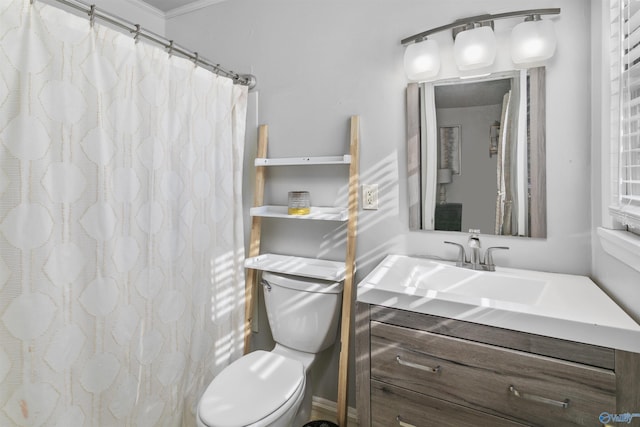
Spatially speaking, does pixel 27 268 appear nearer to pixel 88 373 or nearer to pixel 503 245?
pixel 88 373

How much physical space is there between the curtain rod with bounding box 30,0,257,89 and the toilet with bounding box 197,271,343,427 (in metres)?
1.14

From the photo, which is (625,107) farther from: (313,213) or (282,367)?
(282,367)

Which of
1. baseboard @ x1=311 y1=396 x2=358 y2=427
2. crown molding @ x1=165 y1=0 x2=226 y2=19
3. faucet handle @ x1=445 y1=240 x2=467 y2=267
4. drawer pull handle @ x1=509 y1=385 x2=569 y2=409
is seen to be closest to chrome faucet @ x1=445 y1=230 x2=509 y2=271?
faucet handle @ x1=445 y1=240 x2=467 y2=267

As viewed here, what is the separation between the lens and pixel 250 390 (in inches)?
53.2

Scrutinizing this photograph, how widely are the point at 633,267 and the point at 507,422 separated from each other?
0.58 meters

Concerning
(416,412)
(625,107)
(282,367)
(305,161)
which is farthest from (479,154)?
(282,367)

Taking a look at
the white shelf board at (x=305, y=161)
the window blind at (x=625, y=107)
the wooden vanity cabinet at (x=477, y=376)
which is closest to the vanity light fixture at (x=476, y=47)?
the window blind at (x=625, y=107)

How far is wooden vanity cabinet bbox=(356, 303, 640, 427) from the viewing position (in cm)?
92

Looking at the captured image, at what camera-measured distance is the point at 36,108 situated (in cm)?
106

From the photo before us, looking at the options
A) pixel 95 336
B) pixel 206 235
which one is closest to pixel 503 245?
pixel 206 235

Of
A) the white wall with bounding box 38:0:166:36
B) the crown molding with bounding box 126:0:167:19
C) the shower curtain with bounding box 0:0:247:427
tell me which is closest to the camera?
the shower curtain with bounding box 0:0:247:427

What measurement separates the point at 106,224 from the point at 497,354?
1420mm

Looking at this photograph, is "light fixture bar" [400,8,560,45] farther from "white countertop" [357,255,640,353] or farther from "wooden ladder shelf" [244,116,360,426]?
"white countertop" [357,255,640,353]

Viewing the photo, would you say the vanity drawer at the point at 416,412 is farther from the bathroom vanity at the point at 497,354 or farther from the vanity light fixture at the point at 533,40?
the vanity light fixture at the point at 533,40
